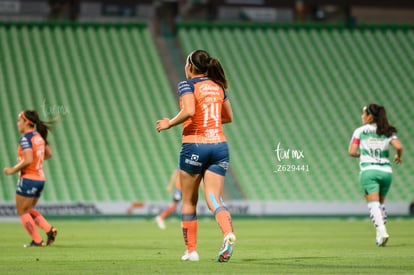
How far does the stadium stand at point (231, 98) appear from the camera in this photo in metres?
Answer: 31.0

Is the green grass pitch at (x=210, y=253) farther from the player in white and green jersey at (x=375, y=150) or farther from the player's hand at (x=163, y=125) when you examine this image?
the player's hand at (x=163, y=125)

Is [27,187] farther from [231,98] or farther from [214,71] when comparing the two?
[231,98]

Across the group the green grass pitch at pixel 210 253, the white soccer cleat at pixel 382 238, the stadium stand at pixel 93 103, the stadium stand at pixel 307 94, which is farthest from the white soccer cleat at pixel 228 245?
the stadium stand at pixel 307 94

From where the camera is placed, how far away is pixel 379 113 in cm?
1555

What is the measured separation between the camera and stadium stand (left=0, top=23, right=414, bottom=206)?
3095 cm

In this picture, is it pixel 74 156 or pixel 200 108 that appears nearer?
pixel 200 108

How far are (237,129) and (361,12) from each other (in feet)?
35.0

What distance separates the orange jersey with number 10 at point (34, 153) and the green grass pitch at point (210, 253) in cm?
122

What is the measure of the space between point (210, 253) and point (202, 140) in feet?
9.26

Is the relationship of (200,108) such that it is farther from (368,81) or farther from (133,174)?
(368,81)

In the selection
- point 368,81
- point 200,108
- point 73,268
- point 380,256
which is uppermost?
point 368,81

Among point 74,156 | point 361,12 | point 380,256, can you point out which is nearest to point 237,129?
point 74,156

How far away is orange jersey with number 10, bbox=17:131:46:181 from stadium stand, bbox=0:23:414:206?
13244 millimetres

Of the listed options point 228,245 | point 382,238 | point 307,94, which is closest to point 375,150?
point 382,238
